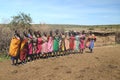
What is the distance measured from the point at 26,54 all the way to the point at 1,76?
3.03 metres

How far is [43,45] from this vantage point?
15.2 meters

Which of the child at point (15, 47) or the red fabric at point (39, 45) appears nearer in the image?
the child at point (15, 47)

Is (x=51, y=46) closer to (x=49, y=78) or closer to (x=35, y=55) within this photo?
(x=35, y=55)

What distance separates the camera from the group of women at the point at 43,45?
43.1 feet

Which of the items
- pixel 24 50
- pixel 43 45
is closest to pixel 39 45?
pixel 43 45

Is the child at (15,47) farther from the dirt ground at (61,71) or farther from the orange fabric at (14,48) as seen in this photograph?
the dirt ground at (61,71)

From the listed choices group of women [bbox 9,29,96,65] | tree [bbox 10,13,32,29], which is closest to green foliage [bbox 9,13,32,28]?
tree [bbox 10,13,32,29]

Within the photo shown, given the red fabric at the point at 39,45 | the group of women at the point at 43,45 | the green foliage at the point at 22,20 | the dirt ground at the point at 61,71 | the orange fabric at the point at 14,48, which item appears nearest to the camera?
the dirt ground at the point at 61,71

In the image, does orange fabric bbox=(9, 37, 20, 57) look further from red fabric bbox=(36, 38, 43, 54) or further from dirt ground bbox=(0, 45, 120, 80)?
red fabric bbox=(36, 38, 43, 54)

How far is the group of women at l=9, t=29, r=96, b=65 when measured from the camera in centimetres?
1314

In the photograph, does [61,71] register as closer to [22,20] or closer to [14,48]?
[14,48]

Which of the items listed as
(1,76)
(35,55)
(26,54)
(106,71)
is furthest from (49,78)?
(35,55)

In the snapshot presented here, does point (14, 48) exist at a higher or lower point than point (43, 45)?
higher

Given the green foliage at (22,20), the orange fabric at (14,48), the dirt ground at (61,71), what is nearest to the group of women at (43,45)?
the orange fabric at (14,48)
